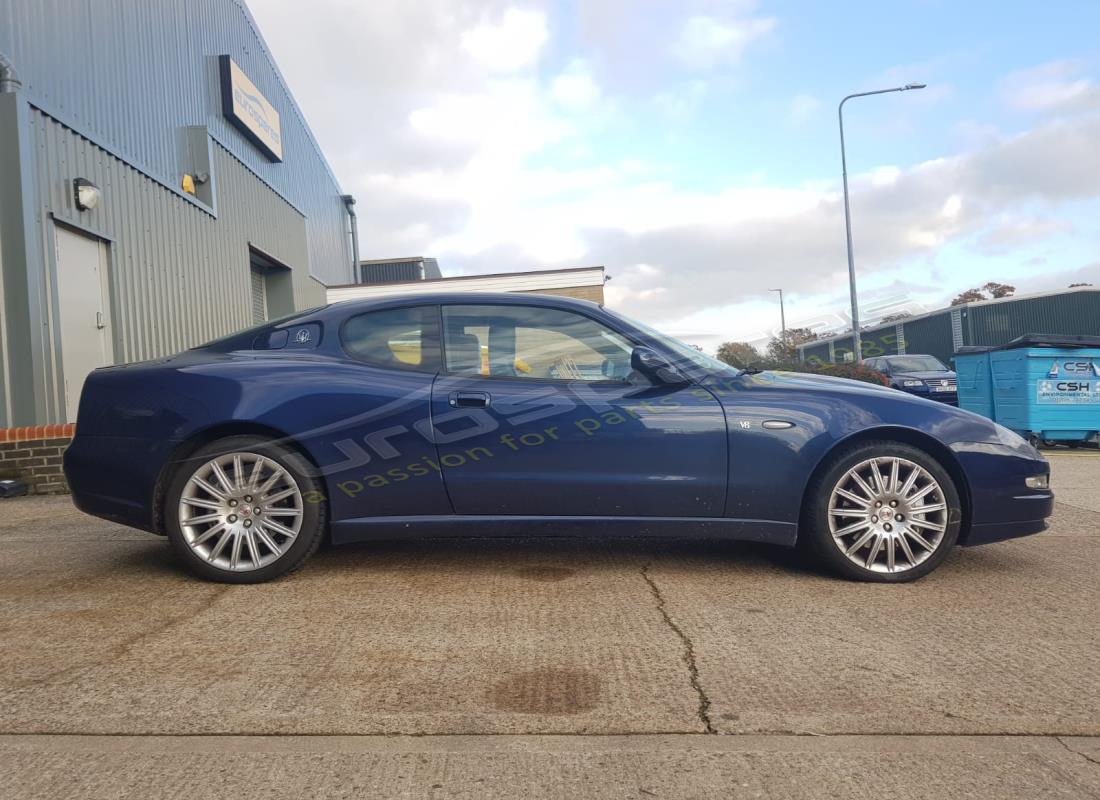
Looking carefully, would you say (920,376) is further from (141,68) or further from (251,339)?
(251,339)

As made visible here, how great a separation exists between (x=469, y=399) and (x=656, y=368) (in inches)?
34.6

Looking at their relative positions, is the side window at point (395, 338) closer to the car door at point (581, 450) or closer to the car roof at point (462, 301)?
the car roof at point (462, 301)

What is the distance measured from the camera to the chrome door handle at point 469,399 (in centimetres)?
372

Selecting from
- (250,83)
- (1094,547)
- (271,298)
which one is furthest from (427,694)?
(271,298)

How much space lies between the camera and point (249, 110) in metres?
15.6

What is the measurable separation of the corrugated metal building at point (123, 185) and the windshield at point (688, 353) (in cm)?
612

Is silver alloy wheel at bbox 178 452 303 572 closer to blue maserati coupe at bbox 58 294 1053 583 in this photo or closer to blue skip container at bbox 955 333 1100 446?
blue maserati coupe at bbox 58 294 1053 583

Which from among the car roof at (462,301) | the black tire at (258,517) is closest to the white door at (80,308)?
the black tire at (258,517)

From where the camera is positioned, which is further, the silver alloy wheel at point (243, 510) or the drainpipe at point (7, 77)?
the drainpipe at point (7, 77)

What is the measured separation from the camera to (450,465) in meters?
3.69

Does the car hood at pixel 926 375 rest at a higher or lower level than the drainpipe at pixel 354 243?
lower

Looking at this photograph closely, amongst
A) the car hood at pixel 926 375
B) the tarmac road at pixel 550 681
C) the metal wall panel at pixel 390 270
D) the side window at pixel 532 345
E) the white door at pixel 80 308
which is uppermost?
the metal wall panel at pixel 390 270

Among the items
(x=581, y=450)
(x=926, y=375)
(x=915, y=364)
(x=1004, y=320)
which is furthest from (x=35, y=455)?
(x=1004, y=320)

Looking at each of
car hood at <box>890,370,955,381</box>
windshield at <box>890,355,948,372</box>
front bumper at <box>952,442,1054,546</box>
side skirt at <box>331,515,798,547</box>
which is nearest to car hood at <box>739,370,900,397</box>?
front bumper at <box>952,442,1054,546</box>
